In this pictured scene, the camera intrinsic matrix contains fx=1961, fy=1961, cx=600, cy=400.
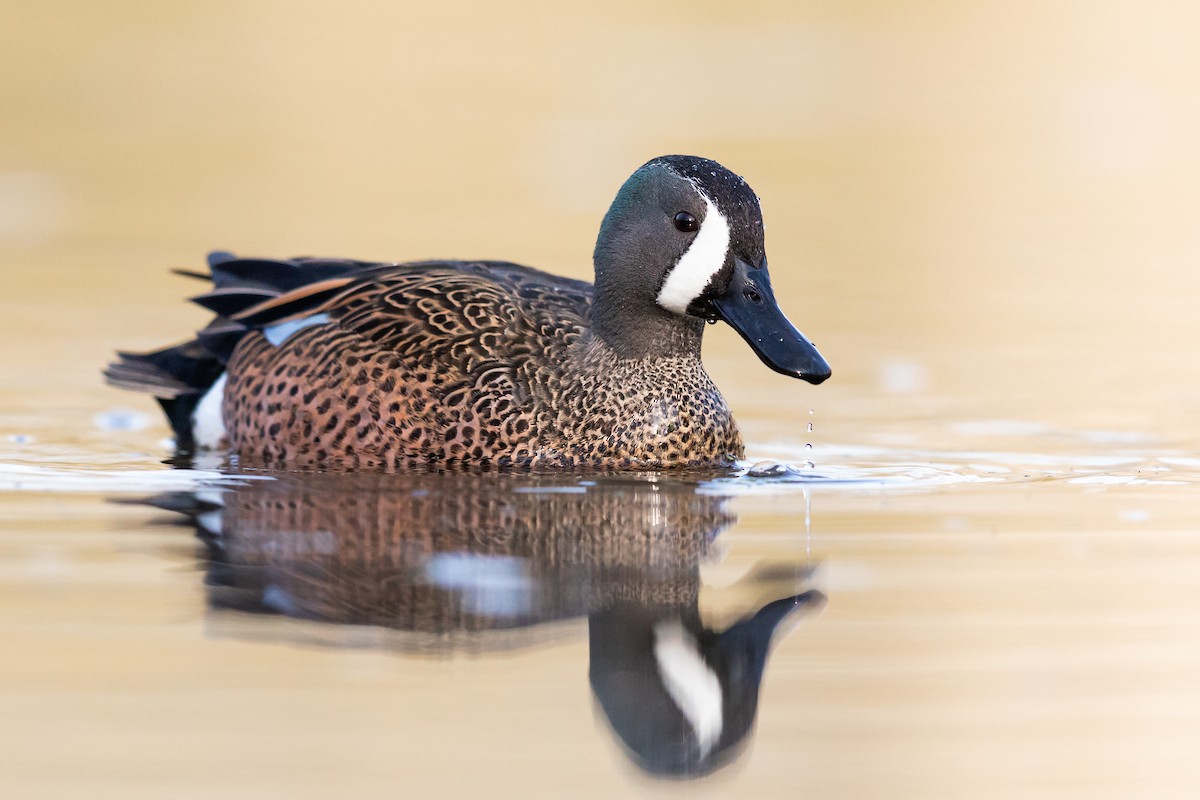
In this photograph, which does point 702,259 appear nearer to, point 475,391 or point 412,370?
point 475,391

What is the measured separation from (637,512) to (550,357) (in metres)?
1.10

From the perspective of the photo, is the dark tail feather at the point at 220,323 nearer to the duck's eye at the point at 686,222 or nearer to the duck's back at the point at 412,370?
the duck's back at the point at 412,370

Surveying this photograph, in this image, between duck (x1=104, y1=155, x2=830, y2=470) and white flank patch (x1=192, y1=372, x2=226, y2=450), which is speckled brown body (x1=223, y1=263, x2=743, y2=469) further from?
white flank patch (x1=192, y1=372, x2=226, y2=450)

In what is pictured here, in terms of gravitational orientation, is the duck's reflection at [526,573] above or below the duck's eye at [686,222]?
below

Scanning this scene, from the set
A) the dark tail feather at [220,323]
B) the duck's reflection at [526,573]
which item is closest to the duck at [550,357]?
the duck's reflection at [526,573]

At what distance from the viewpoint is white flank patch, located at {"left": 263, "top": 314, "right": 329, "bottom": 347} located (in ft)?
25.5

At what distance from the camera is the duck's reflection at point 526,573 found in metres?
4.52

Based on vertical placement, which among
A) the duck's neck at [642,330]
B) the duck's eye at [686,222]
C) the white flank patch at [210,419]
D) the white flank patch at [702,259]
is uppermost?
the duck's eye at [686,222]

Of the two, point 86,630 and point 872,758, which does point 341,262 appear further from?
point 872,758

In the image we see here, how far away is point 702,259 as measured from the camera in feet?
23.3

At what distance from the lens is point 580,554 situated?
18.9 feet

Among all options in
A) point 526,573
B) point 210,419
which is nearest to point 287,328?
point 210,419

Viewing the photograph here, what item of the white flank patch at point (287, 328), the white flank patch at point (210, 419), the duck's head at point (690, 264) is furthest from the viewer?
the white flank patch at point (210, 419)

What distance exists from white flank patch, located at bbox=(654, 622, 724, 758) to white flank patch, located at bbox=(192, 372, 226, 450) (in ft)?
11.7
